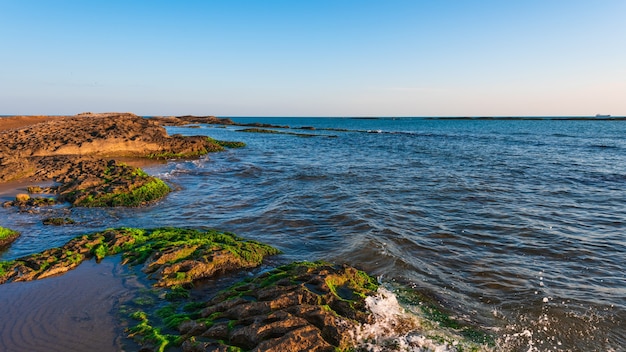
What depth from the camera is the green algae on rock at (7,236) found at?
31.1ft

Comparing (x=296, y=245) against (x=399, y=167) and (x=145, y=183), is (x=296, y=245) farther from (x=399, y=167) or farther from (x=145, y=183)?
(x=399, y=167)

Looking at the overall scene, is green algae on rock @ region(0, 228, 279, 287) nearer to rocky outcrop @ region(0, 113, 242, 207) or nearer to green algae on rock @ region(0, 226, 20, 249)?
green algae on rock @ region(0, 226, 20, 249)

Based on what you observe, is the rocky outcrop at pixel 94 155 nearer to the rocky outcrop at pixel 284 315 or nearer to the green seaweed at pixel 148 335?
the green seaweed at pixel 148 335

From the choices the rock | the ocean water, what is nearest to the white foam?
the ocean water

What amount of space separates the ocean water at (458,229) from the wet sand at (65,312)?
2909 millimetres

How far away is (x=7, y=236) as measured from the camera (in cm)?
981

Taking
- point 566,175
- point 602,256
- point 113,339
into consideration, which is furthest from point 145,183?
point 566,175

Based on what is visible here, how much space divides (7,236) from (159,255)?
5232mm

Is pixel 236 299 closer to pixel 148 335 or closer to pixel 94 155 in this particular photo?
pixel 148 335

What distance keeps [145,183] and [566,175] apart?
25570 mm

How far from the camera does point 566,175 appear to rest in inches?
880

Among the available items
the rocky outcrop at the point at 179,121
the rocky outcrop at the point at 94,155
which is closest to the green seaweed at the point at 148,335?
the rocky outcrop at the point at 94,155

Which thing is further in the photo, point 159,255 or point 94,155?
point 94,155

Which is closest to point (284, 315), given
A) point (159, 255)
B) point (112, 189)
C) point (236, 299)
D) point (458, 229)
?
point (236, 299)
